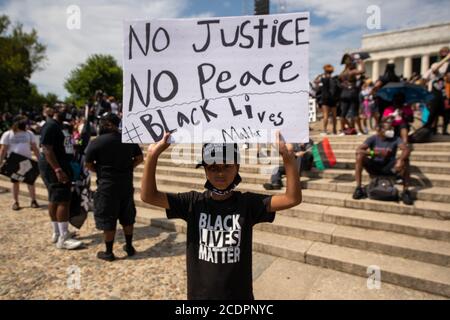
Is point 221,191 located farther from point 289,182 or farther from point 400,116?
point 400,116

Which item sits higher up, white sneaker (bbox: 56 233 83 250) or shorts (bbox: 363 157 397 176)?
shorts (bbox: 363 157 397 176)

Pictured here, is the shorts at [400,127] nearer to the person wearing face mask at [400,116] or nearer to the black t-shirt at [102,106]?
the person wearing face mask at [400,116]

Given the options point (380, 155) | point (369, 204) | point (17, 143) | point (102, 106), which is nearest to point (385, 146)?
point (380, 155)

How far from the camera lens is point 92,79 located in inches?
2053

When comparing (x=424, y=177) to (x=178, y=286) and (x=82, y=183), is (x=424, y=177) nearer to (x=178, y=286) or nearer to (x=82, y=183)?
(x=178, y=286)

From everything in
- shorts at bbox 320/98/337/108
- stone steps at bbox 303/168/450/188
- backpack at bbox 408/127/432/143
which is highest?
shorts at bbox 320/98/337/108

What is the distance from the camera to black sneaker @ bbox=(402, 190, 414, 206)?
4846 mm

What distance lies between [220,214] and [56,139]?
365 centimetres

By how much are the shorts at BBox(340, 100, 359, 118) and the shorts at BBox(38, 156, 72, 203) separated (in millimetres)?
7402

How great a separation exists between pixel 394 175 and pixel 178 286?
4034mm

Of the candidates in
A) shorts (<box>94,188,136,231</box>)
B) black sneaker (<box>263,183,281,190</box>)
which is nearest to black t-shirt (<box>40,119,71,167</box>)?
shorts (<box>94,188,136,231</box>)

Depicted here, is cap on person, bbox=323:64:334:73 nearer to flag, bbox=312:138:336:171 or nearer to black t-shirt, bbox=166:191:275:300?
flag, bbox=312:138:336:171

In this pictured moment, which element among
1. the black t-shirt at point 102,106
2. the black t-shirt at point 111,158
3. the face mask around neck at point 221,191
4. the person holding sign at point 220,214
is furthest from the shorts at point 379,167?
the black t-shirt at point 102,106
